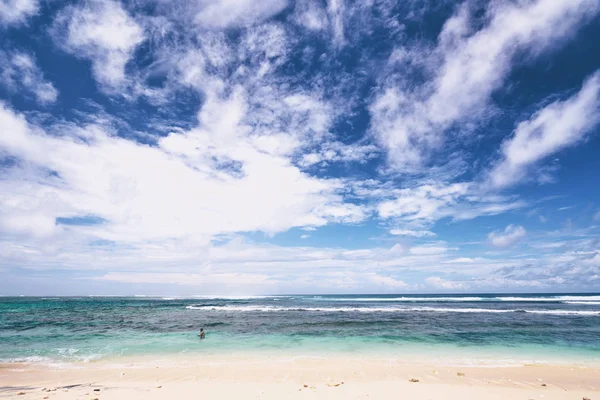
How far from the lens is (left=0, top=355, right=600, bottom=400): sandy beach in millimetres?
9898

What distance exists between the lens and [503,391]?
10.2m

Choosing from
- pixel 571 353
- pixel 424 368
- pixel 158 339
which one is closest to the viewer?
pixel 424 368

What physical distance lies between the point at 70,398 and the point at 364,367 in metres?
11.3

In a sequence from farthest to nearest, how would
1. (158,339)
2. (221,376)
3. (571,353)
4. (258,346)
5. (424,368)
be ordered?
1. (158,339)
2. (258,346)
3. (571,353)
4. (424,368)
5. (221,376)

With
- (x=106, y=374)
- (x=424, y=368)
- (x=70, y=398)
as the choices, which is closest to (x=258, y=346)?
(x=106, y=374)

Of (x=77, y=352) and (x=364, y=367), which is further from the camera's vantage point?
(x=77, y=352)

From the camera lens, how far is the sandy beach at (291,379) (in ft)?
32.5

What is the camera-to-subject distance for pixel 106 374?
42.6 feet

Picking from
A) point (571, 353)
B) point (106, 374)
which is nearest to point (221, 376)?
point (106, 374)

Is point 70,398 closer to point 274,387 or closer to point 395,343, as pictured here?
point 274,387

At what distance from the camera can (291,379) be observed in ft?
39.5

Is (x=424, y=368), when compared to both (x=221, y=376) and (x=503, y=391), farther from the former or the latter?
(x=221, y=376)

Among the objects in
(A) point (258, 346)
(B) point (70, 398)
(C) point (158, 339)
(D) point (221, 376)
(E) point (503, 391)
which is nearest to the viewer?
(B) point (70, 398)

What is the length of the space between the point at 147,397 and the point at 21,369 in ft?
32.3
